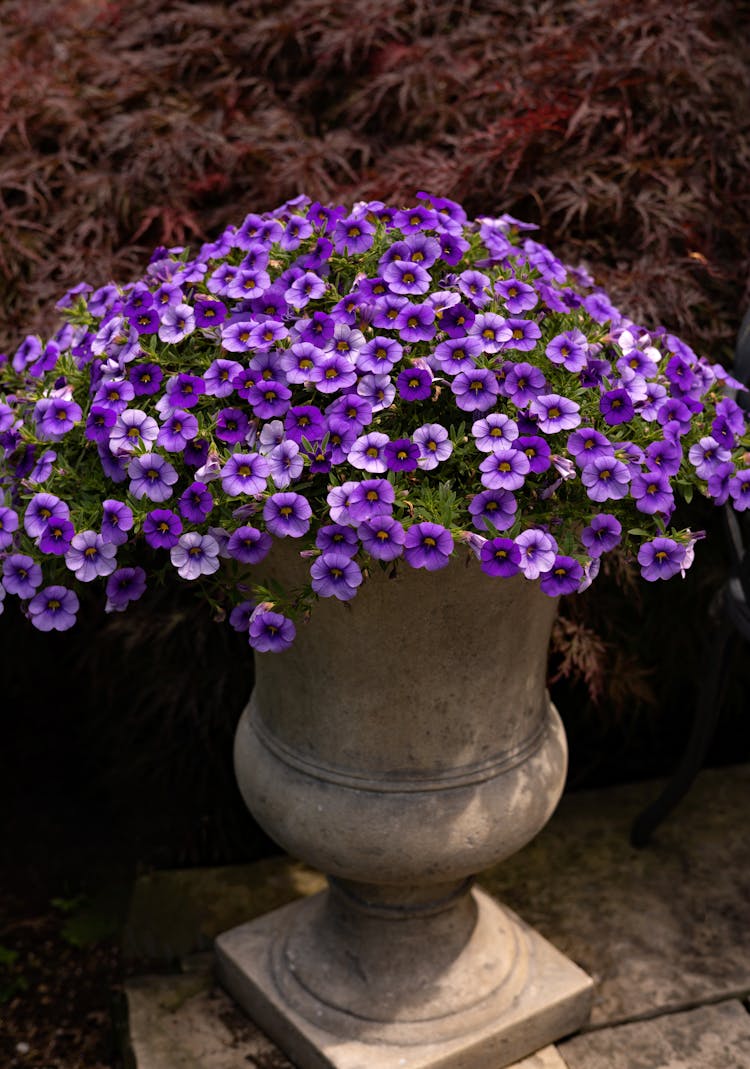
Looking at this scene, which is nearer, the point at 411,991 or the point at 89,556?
the point at 89,556

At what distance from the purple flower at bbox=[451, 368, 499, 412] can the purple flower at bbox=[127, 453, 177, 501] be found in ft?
1.18

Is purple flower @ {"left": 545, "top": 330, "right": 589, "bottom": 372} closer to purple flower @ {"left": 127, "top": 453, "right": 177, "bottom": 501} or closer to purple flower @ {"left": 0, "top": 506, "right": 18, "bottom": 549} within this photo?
purple flower @ {"left": 127, "top": 453, "right": 177, "bottom": 501}

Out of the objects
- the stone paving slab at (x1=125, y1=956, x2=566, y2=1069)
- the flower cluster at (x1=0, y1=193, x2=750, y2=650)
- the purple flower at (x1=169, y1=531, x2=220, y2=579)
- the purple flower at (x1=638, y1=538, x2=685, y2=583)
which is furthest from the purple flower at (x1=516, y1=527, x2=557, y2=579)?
the stone paving slab at (x1=125, y1=956, x2=566, y2=1069)

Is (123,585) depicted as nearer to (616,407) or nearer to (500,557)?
(500,557)

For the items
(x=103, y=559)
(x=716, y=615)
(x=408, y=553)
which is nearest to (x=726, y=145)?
(x=716, y=615)

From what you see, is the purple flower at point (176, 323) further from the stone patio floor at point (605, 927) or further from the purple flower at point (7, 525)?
the stone patio floor at point (605, 927)

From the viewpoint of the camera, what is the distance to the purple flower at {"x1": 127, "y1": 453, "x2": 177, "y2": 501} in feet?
4.82

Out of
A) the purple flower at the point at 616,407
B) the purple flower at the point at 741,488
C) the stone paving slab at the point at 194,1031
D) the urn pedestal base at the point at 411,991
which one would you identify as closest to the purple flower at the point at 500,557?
the purple flower at the point at 616,407

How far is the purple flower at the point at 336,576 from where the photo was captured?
139 cm

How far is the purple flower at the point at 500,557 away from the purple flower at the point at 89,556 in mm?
454

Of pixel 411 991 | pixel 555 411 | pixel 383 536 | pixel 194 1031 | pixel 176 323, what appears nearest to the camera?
pixel 383 536

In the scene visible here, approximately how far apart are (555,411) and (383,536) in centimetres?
28

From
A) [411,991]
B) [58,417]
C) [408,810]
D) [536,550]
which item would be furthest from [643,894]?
[58,417]

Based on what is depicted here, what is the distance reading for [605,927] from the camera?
2.15 meters
